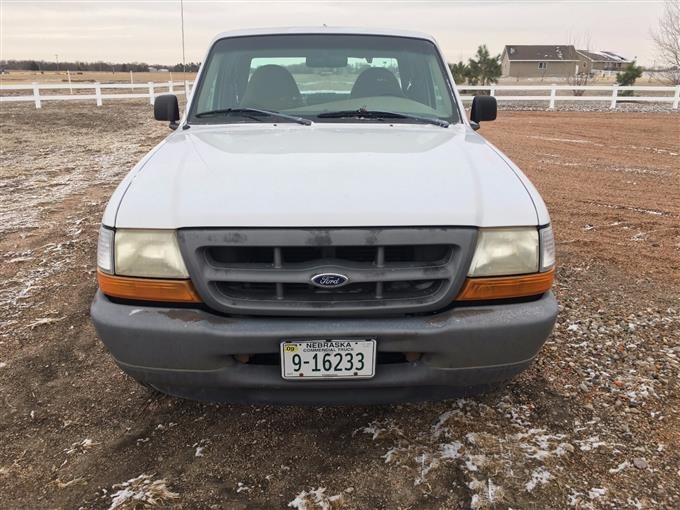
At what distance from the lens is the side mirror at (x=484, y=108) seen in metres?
3.77

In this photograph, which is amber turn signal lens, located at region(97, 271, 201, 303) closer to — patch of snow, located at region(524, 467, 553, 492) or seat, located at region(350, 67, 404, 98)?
patch of snow, located at region(524, 467, 553, 492)

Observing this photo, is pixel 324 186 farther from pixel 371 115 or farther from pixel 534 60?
pixel 534 60

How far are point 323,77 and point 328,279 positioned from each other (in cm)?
→ 202

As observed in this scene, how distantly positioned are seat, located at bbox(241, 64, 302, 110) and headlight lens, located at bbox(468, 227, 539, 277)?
181cm

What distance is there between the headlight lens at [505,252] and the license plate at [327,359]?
1.73ft

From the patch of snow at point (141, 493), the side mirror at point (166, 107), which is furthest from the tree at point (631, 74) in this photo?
the patch of snow at point (141, 493)

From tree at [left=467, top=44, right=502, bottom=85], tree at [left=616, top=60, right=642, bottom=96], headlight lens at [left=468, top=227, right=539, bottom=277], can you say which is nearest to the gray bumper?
headlight lens at [left=468, top=227, right=539, bottom=277]

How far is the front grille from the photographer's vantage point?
2.02m

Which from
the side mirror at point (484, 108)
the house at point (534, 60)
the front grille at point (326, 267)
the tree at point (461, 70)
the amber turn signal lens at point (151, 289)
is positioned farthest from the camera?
the house at point (534, 60)

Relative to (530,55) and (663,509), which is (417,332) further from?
(530,55)

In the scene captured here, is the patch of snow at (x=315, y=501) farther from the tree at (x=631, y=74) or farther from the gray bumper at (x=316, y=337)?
the tree at (x=631, y=74)

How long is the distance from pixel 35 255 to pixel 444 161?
4044 mm

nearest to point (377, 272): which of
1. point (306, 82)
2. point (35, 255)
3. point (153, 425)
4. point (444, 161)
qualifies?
point (444, 161)

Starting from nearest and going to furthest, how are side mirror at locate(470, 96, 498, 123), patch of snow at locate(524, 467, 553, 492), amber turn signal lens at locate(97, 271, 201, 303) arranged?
amber turn signal lens at locate(97, 271, 201, 303) < patch of snow at locate(524, 467, 553, 492) < side mirror at locate(470, 96, 498, 123)
